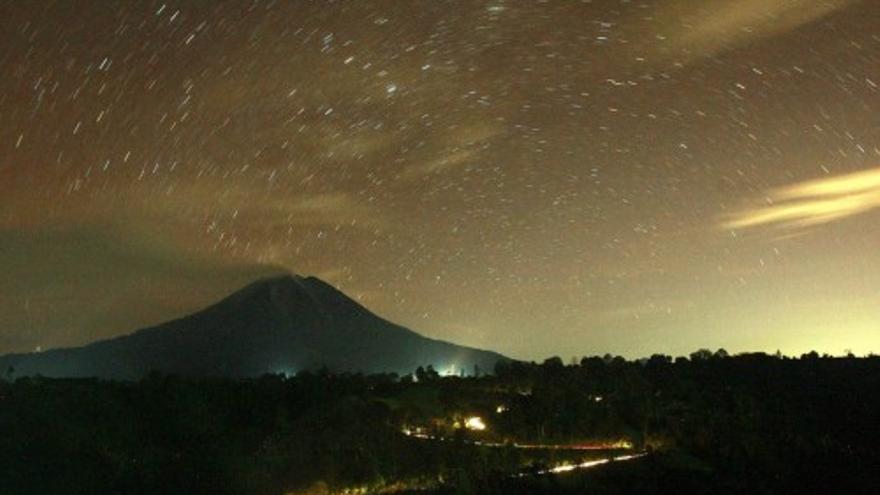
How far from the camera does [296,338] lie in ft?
476

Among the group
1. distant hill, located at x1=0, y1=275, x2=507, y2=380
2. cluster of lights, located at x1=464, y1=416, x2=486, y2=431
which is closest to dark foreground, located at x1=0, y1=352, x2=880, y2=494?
cluster of lights, located at x1=464, y1=416, x2=486, y2=431

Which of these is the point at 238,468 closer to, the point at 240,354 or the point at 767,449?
the point at 767,449

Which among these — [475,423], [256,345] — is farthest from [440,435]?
[256,345]

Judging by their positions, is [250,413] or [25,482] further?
[250,413]

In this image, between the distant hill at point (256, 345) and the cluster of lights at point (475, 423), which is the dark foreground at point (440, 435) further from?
the distant hill at point (256, 345)

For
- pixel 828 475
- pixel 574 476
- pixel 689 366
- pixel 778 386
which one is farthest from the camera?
pixel 689 366

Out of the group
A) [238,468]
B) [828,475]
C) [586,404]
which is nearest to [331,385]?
[586,404]

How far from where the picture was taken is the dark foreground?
18.5m

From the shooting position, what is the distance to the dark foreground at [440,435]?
18500 millimetres

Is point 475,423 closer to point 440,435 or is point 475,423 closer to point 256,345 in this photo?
point 440,435

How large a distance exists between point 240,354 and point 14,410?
4462 inches

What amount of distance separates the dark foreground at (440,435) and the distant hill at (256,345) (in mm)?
73790

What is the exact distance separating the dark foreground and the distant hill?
73790 mm

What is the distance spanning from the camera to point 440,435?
2527 cm
